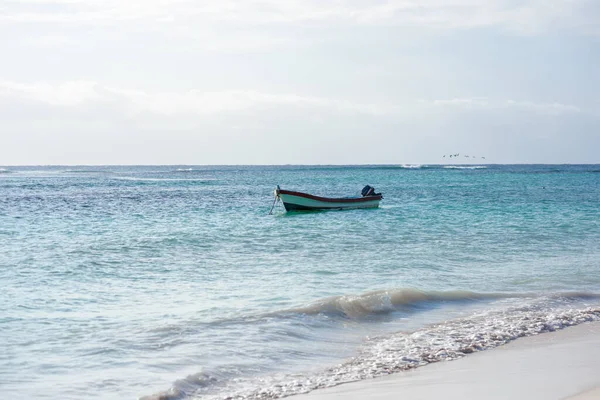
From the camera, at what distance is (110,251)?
1681 centimetres

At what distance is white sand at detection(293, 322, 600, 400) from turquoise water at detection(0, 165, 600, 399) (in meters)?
0.47

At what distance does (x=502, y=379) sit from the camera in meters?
6.53

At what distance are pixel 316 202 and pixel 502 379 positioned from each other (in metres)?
25.1

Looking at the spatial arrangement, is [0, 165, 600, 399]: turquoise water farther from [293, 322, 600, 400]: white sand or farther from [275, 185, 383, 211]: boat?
[275, 185, 383, 211]: boat

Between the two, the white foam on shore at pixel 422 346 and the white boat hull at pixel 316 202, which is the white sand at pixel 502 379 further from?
the white boat hull at pixel 316 202

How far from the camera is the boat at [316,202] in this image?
3069cm

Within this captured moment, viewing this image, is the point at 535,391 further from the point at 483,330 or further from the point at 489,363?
the point at 483,330

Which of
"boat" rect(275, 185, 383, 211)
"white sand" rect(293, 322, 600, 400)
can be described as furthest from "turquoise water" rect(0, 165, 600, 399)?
"boat" rect(275, 185, 383, 211)

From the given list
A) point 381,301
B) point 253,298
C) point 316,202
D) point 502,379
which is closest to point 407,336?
point 381,301

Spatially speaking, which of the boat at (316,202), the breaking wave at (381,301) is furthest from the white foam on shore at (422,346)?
the boat at (316,202)

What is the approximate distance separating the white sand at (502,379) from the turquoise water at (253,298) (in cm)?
47

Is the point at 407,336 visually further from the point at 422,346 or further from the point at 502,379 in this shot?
the point at 502,379

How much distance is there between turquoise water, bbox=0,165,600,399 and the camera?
23.8 ft

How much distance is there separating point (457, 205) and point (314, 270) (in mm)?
21432
